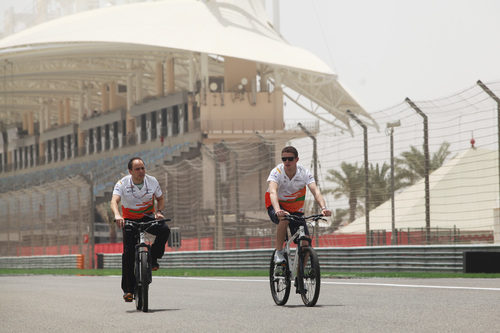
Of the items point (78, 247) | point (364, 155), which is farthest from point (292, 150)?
point (78, 247)

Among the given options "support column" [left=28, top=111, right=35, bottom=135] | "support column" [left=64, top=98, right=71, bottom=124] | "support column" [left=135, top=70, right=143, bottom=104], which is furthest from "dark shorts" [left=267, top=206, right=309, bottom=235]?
"support column" [left=28, top=111, right=35, bottom=135]

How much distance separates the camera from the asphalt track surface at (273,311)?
24.3 feet

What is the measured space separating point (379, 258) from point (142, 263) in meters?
7.81

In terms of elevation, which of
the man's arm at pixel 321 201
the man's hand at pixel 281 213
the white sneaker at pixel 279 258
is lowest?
the white sneaker at pixel 279 258

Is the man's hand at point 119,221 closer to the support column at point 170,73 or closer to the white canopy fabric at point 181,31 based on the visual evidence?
the white canopy fabric at point 181,31

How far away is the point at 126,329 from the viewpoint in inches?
299

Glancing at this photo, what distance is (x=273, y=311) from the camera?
8.91 metres

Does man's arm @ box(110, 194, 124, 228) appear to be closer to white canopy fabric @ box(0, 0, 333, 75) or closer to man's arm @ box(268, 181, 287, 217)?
man's arm @ box(268, 181, 287, 217)

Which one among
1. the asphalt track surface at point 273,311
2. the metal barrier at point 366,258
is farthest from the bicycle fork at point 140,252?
the metal barrier at point 366,258

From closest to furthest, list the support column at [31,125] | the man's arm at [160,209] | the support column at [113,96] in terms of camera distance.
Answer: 1. the man's arm at [160,209]
2. the support column at [113,96]
3. the support column at [31,125]

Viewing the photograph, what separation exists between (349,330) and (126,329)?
180 cm

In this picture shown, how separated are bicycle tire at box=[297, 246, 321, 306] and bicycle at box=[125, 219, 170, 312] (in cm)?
146

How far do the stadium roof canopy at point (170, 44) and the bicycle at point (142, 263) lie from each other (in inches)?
1944

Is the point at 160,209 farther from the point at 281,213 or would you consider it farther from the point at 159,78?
the point at 159,78
